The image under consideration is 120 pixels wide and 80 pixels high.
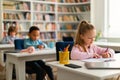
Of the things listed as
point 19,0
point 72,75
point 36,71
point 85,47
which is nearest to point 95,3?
point 19,0

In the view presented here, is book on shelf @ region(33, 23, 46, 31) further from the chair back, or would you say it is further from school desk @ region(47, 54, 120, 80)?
school desk @ region(47, 54, 120, 80)

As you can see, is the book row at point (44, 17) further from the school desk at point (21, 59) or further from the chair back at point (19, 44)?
the school desk at point (21, 59)

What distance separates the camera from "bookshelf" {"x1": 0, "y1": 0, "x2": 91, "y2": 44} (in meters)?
6.25

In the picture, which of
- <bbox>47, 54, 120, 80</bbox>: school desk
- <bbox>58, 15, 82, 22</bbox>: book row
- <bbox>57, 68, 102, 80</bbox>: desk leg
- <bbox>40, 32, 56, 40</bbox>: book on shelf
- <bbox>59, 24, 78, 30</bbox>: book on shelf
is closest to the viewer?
<bbox>47, 54, 120, 80</bbox>: school desk

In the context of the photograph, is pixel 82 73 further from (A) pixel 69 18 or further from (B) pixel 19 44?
(A) pixel 69 18

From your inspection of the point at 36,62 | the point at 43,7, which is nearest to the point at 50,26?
the point at 43,7

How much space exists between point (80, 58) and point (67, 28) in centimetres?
520

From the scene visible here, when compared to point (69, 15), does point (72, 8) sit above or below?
above

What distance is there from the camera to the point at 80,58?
2203mm

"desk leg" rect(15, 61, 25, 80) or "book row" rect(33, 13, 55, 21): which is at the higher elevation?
"book row" rect(33, 13, 55, 21)

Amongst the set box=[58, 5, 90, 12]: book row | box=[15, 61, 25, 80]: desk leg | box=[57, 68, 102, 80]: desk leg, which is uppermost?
box=[58, 5, 90, 12]: book row

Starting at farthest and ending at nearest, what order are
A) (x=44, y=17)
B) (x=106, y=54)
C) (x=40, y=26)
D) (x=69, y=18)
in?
1. (x=69, y=18)
2. (x=44, y=17)
3. (x=40, y=26)
4. (x=106, y=54)

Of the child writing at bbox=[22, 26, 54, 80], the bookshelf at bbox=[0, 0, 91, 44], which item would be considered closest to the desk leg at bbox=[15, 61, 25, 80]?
the child writing at bbox=[22, 26, 54, 80]

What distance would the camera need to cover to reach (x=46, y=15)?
6.96 metres
